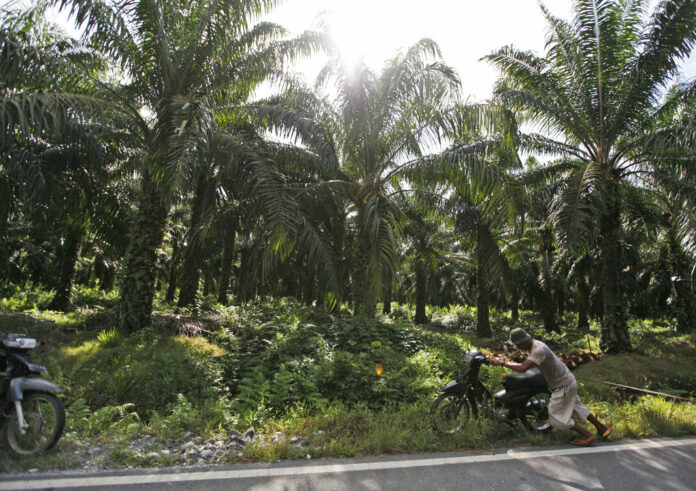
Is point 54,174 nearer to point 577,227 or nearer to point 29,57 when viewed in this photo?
point 29,57

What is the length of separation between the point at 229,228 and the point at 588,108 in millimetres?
11270

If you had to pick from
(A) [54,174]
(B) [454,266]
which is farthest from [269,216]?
(B) [454,266]

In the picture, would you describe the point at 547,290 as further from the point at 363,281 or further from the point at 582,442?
the point at 582,442

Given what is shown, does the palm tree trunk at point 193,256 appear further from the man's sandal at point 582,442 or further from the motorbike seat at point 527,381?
the man's sandal at point 582,442

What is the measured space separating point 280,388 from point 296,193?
5889 mm

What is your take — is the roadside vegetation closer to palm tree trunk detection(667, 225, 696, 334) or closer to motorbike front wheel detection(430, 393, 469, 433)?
motorbike front wheel detection(430, 393, 469, 433)

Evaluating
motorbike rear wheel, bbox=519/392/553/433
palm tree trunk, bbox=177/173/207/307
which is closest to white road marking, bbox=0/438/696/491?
motorbike rear wheel, bbox=519/392/553/433

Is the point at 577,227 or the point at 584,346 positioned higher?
the point at 577,227

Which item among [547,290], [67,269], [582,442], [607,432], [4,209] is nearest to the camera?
[582,442]

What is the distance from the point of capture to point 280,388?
20.0 feet

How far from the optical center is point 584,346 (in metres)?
17.7

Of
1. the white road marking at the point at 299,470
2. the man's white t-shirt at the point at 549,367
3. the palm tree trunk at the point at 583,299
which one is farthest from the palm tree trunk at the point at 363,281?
the palm tree trunk at the point at 583,299

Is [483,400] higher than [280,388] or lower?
higher

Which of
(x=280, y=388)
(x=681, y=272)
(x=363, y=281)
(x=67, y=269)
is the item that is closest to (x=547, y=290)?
(x=681, y=272)
